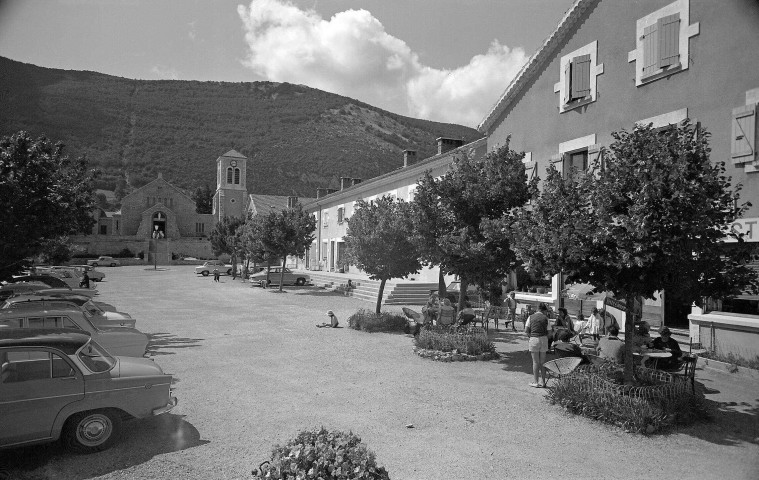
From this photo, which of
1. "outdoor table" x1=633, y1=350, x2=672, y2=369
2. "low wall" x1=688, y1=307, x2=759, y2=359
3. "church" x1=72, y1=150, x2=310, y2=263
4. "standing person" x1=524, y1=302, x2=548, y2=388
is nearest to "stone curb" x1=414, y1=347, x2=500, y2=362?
"standing person" x1=524, y1=302, x2=548, y2=388

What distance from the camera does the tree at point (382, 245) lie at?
643 inches

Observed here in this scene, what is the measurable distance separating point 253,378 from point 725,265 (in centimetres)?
866

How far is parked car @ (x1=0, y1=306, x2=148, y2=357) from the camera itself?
989 cm

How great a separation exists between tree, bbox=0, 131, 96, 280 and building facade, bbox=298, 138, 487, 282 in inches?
491

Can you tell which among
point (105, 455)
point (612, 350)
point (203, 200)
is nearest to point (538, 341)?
point (612, 350)

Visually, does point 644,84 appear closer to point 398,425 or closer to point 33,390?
point 398,425

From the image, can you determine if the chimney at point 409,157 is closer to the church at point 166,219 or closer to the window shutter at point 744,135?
the window shutter at point 744,135

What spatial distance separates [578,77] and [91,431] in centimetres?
1481

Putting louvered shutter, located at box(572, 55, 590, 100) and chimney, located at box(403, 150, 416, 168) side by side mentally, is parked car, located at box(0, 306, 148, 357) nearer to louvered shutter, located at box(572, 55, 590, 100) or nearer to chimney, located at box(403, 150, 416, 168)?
louvered shutter, located at box(572, 55, 590, 100)

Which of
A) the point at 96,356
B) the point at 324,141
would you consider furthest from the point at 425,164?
the point at 324,141

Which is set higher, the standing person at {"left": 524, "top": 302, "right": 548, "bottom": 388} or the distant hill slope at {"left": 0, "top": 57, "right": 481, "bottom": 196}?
the distant hill slope at {"left": 0, "top": 57, "right": 481, "bottom": 196}

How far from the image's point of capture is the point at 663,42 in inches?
466

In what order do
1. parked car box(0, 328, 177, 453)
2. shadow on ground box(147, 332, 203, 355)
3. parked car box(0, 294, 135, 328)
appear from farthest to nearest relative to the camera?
shadow on ground box(147, 332, 203, 355) < parked car box(0, 294, 135, 328) < parked car box(0, 328, 177, 453)

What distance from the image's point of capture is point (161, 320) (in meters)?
18.3
